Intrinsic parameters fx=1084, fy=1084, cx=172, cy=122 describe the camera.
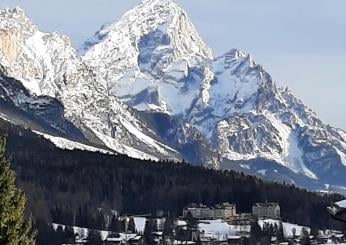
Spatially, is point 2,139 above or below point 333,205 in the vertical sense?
above

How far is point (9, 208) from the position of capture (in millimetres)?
40031

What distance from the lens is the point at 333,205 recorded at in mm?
33500

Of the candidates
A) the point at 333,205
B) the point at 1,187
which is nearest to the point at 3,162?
the point at 1,187

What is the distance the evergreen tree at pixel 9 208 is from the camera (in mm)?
39875

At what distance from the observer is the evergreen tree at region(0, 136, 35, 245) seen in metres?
39.9

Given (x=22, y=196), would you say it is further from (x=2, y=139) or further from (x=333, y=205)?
(x=333, y=205)

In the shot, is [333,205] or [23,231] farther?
[23,231]

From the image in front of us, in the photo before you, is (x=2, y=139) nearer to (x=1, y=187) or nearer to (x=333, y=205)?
(x=1, y=187)

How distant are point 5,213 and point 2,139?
2973 millimetres

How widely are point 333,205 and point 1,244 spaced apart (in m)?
13.2

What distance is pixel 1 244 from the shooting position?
4006 cm

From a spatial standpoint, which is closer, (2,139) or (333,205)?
(333,205)

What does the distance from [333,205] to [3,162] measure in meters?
13.1

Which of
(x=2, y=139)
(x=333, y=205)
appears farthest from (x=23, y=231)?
(x=333, y=205)
